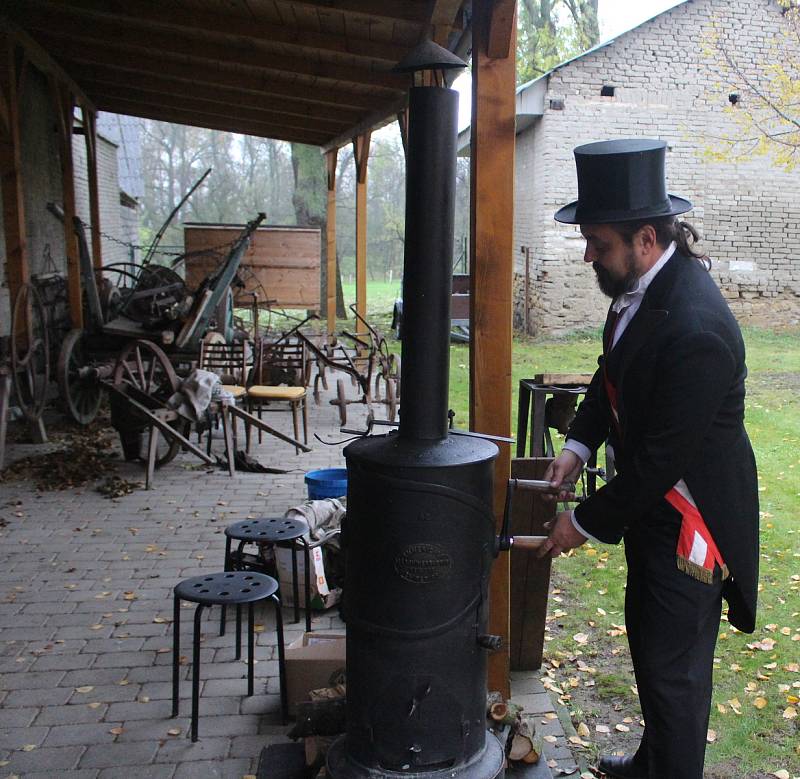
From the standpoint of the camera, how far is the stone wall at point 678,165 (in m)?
15.5

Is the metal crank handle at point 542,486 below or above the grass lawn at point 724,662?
above

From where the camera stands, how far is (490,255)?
303cm

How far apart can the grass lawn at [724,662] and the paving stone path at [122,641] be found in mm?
267

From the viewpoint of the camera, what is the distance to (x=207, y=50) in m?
7.27

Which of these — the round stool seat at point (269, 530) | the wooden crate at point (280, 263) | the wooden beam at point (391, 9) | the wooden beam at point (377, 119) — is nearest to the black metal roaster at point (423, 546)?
the round stool seat at point (269, 530)

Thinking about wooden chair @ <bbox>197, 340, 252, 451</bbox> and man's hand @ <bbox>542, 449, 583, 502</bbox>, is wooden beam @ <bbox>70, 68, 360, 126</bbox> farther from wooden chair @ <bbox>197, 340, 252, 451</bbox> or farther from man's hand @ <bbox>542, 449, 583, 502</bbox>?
man's hand @ <bbox>542, 449, 583, 502</bbox>

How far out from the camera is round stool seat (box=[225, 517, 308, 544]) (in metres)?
3.72

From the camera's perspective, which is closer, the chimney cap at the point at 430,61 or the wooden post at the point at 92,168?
the chimney cap at the point at 430,61

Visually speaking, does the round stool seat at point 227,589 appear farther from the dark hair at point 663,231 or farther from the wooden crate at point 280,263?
the wooden crate at point 280,263

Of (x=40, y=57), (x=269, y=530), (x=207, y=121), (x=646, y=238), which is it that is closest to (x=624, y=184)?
(x=646, y=238)

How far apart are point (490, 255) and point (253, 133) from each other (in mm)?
9039

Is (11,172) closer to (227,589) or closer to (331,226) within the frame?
(227,589)

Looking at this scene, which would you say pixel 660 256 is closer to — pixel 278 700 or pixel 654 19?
pixel 278 700

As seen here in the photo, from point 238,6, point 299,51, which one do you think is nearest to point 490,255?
point 238,6
